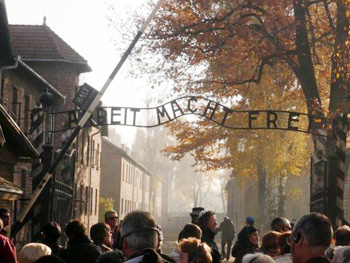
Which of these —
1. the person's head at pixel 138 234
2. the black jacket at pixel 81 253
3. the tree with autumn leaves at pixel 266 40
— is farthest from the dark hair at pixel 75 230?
the tree with autumn leaves at pixel 266 40

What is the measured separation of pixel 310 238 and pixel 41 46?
37.5 metres

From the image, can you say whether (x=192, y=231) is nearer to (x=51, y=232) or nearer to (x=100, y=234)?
(x=100, y=234)

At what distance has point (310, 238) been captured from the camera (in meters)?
6.54

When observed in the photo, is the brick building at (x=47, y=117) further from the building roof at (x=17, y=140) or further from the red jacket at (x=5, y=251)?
the red jacket at (x=5, y=251)

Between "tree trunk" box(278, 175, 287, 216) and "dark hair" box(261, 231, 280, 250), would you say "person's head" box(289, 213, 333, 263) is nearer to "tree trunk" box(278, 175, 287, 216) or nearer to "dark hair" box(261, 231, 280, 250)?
"dark hair" box(261, 231, 280, 250)

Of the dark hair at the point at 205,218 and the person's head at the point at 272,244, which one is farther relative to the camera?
the dark hair at the point at 205,218

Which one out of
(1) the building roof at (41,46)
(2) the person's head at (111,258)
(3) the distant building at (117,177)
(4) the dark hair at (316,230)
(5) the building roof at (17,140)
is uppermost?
(1) the building roof at (41,46)

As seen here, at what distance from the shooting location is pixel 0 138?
1549 centimetres

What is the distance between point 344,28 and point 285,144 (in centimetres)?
1952

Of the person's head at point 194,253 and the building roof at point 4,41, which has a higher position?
the building roof at point 4,41

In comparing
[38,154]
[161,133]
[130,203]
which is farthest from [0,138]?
[161,133]

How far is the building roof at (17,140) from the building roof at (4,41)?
4.71 m

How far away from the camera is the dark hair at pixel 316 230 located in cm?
653

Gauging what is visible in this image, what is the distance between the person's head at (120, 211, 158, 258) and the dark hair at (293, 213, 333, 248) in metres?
1.07
